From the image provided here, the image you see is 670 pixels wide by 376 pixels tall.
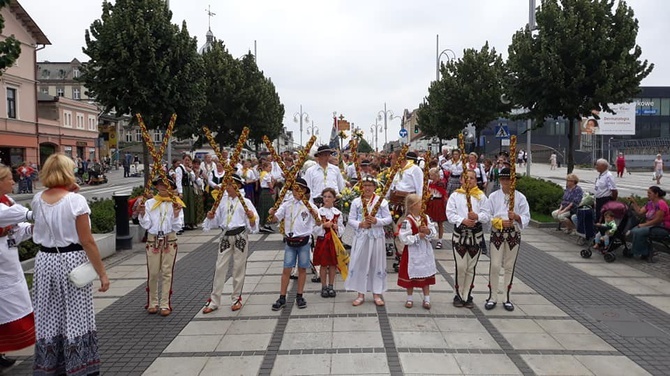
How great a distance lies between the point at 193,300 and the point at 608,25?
42.7ft

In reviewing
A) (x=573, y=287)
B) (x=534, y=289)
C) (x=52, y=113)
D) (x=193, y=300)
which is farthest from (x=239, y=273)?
(x=52, y=113)

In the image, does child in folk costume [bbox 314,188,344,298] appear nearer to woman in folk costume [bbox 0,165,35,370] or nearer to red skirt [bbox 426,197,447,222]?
A: woman in folk costume [bbox 0,165,35,370]

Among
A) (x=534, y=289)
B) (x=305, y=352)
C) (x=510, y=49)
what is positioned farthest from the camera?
(x=510, y=49)

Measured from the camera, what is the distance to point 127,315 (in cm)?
691

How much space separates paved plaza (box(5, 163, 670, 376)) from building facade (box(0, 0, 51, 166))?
3392 centimetres

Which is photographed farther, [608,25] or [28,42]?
[28,42]

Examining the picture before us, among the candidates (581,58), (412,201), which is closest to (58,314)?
(412,201)

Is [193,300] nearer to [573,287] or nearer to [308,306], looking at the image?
[308,306]

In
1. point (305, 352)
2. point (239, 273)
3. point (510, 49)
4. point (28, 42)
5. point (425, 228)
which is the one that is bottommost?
point (305, 352)

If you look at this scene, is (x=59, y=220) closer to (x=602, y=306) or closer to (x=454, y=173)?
Answer: (x=602, y=306)

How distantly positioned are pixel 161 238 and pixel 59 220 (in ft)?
8.20

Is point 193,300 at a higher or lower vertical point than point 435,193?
lower

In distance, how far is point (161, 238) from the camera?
686 centimetres

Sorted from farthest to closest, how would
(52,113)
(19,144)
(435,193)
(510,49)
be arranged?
(52,113), (19,144), (510,49), (435,193)
